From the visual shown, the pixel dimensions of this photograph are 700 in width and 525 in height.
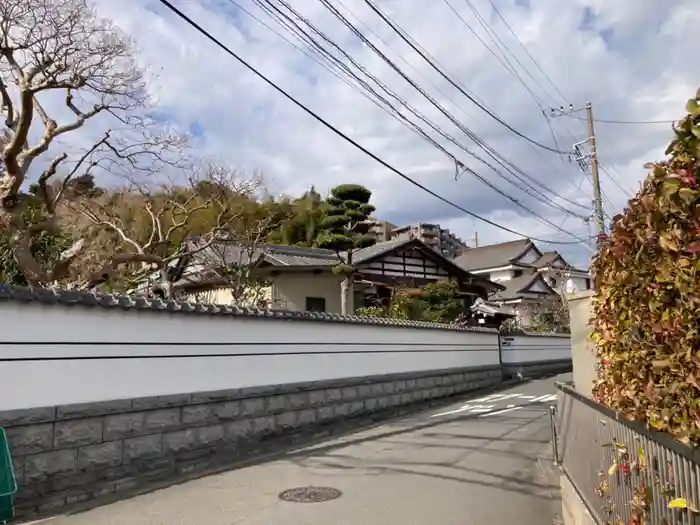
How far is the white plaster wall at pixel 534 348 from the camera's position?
22297 millimetres

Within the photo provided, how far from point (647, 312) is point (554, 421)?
574cm

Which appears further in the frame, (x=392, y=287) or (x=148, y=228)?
(x=392, y=287)

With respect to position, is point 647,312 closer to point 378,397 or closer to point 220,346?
point 220,346

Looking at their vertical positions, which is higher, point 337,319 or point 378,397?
A: point 337,319

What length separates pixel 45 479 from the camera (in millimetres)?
5688

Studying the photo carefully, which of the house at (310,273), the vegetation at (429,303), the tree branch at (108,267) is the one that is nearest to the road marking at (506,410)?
the vegetation at (429,303)

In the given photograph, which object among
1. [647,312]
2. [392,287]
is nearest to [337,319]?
[647,312]

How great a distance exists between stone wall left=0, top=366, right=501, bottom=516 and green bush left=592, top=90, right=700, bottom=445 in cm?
519

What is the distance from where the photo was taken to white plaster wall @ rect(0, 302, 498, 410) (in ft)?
18.9

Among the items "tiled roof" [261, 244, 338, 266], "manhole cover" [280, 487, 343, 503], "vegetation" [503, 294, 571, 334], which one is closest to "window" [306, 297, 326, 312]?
"tiled roof" [261, 244, 338, 266]

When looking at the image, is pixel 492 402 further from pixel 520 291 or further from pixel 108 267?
pixel 520 291

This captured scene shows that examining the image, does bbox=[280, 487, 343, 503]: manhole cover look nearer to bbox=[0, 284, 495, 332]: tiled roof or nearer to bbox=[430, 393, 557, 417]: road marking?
bbox=[0, 284, 495, 332]: tiled roof

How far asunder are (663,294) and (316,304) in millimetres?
19678

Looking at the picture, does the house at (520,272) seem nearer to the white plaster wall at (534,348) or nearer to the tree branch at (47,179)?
the white plaster wall at (534,348)
